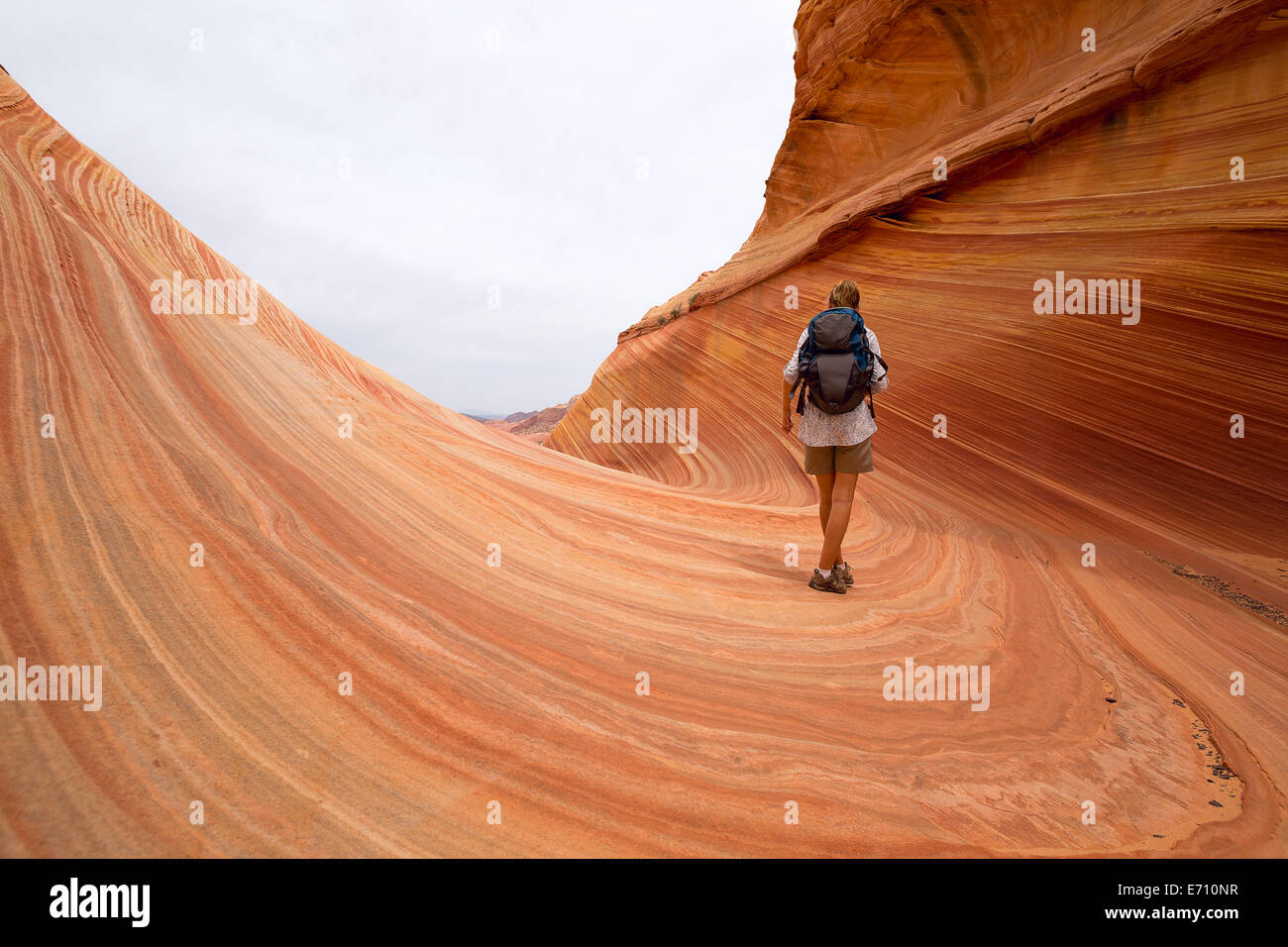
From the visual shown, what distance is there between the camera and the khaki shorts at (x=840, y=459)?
2.97m

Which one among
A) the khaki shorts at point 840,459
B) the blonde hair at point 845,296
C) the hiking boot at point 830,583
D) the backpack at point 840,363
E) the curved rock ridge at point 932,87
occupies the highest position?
the curved rock ridge at point 932,87

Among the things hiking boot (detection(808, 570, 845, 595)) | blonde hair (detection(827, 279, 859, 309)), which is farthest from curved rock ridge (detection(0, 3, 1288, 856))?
blonde hair (detection(827, 279, 859, 309))

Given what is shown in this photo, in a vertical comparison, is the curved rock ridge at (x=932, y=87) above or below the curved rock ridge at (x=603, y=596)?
above

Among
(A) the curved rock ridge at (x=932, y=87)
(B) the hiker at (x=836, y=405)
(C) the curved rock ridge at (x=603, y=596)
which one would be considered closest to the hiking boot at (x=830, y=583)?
(B) the hiker at (x=836, y=405)

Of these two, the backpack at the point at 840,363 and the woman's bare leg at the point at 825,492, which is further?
the woman's bare leg at the point at 825,492

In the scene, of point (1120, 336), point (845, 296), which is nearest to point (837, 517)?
point (845, 296)

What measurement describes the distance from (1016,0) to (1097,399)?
5018 millimetres

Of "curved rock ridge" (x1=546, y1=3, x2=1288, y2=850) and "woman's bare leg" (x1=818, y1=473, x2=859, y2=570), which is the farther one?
"curved rock ridge" (x1=546, y1=3, x2=1288, y2=850)

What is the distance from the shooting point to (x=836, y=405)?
113 inches

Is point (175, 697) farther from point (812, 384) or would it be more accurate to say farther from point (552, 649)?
point (812, 384)

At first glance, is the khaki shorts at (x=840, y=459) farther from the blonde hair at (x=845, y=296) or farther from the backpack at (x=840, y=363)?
the blonde hair at (x=845, y=296)

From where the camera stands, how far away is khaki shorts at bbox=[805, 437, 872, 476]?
9.74ft

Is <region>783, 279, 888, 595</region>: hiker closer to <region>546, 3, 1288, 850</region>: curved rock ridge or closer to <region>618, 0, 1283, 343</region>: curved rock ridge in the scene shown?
→ <region>546, 3, 1288, 850</region>: curved rock ridge

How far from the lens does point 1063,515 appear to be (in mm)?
4246
